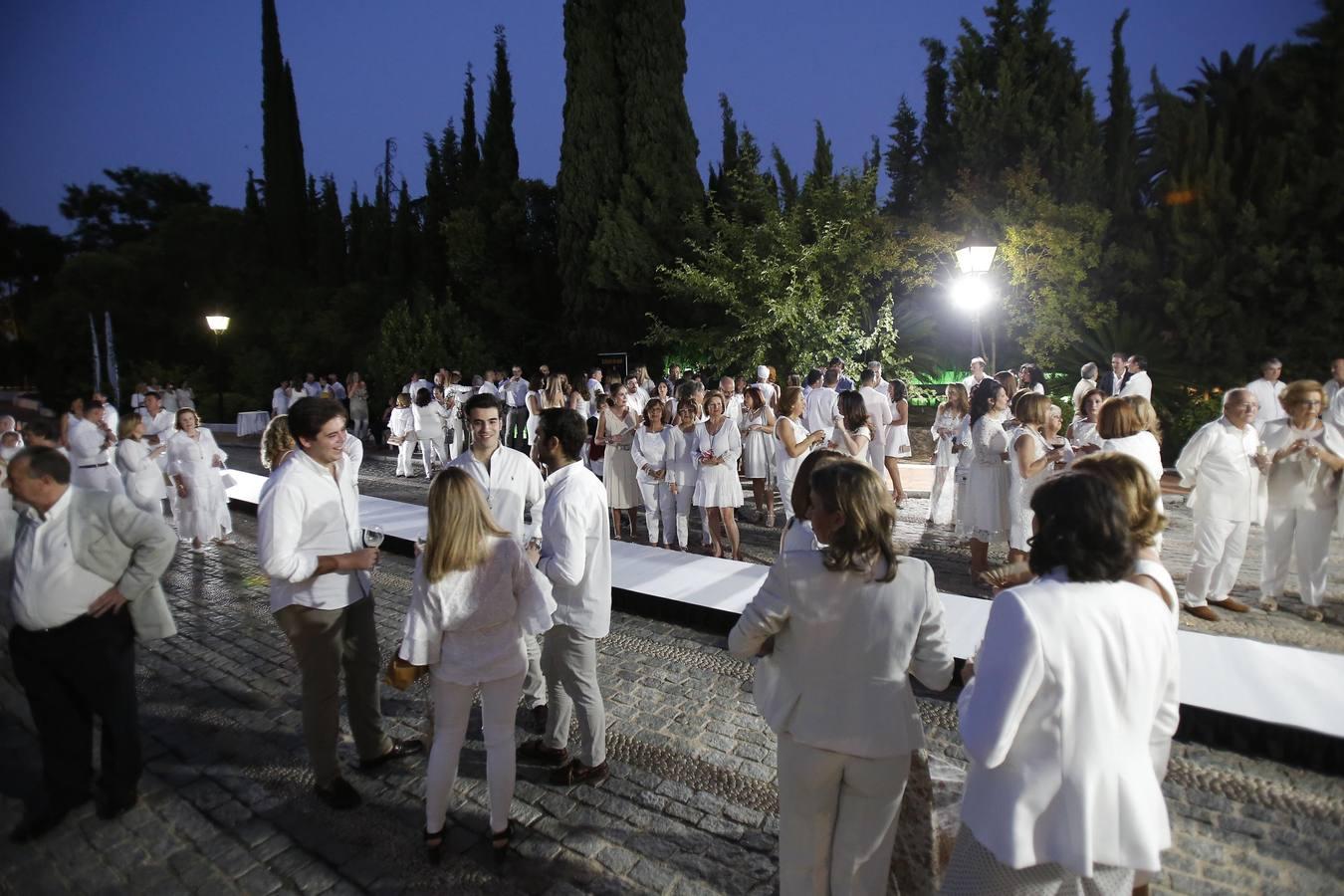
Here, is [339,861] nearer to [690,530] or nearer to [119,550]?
[119,550]

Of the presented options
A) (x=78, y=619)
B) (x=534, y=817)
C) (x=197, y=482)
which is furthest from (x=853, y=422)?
(x=197, y=482)

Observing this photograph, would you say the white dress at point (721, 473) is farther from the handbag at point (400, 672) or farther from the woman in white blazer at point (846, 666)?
the woman in white blazer at point (846, 666)

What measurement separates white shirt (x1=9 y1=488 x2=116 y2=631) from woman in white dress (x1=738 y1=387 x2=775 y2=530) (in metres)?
7.24

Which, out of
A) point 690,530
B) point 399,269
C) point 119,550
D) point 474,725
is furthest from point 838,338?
point 399,269

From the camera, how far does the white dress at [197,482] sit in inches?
341

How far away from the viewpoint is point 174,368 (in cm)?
3102

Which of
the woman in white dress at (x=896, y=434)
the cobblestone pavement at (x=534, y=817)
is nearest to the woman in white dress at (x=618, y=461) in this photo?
the woman in white dress at (x=896, y=434)

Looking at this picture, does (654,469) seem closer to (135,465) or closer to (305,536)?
(305,536)

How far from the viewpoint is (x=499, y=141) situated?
27406 millimetres

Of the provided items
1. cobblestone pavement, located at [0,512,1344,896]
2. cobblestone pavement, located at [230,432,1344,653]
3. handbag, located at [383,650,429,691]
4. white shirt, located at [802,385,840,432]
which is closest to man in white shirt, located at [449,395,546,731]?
cobblestone pavement, located at [0,512,1344,896]

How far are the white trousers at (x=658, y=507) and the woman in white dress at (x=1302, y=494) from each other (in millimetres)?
5408

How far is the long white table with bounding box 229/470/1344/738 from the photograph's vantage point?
4031 millimetres

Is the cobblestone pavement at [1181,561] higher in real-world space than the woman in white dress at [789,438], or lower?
lower

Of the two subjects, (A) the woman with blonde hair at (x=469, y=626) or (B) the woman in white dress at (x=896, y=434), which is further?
(B) the woman in white dress at (x=896, y=434)
